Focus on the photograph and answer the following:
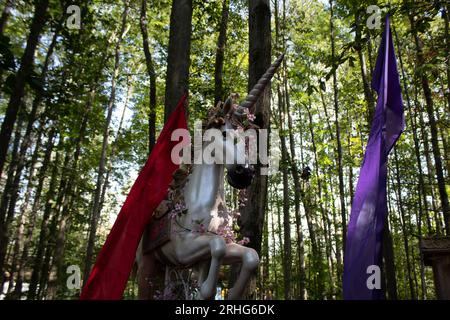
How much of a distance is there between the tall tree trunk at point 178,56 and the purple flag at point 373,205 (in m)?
3.13

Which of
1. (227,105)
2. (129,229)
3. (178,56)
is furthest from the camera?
(178,56)

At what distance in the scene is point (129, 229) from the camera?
12.2 ft

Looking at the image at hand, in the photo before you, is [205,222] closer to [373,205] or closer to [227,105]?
[227,105]

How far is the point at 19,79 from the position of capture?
566cm

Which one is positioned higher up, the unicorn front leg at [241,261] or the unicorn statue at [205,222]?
the unicorn statue at [205,222]

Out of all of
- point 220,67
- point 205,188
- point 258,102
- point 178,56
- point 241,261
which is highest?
point 220,67

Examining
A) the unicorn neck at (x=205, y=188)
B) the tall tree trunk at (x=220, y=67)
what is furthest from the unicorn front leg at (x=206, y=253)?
the tall tree trunk at (x=220, y=67)

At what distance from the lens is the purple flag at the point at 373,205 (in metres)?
3.26

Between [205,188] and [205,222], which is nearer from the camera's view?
[205,222]

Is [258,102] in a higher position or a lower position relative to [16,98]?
lower

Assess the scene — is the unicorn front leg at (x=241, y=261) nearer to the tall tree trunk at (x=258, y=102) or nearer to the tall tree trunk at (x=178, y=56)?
the tall tree trunk at (x=258, y=102)

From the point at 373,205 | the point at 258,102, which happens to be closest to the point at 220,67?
the point at 258,102

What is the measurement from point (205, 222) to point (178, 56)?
3806 millimetres
